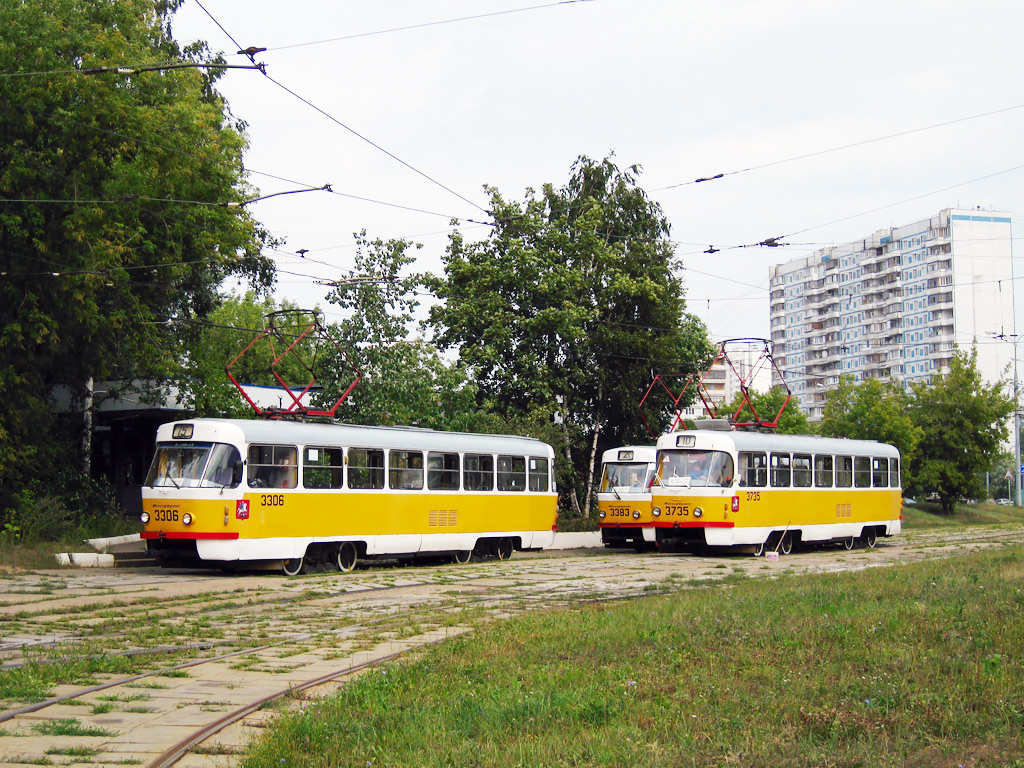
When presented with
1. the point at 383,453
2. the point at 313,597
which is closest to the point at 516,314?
the point at 383,453

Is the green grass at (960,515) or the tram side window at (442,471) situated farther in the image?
the green grass at (960,515)

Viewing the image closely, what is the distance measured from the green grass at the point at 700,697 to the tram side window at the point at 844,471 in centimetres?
2073

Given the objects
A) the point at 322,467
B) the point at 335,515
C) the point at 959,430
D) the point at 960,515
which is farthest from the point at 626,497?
the point at 960,515

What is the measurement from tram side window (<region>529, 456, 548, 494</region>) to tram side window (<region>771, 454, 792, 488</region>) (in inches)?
232

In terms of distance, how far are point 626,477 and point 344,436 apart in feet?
37.3

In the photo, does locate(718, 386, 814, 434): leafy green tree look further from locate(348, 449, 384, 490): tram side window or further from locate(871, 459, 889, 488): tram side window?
locate(348, 449, 384, 490): tram side window

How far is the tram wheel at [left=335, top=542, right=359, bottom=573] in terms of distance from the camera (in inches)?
871

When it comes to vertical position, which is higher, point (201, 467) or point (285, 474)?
point (201, 467)

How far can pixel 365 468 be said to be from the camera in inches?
879

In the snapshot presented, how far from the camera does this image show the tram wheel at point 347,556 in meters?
22.1

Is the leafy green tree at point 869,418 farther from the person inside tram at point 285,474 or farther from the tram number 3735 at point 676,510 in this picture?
the person inside tram at point 285,474

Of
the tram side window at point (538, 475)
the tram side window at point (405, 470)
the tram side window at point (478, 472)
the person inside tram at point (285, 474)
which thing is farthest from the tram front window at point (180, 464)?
the tram side window at point (538, 475)

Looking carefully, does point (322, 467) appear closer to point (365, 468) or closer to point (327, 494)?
point (327, 494)

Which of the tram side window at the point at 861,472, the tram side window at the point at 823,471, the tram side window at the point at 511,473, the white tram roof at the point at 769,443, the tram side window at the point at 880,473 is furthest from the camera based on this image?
the tram side window at the point at 880,473
